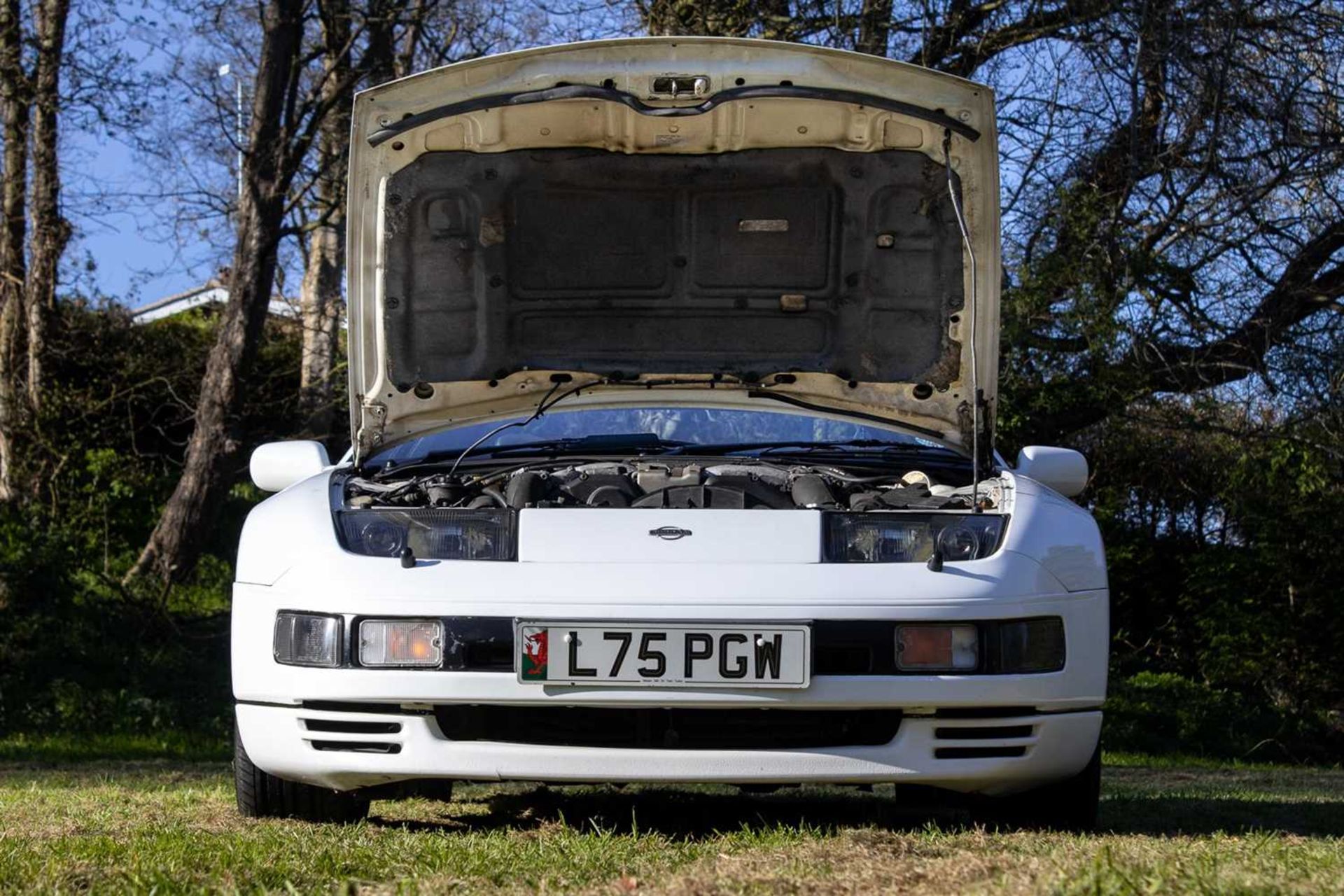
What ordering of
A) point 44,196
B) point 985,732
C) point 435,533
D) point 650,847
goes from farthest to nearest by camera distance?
point 44,196
point 435,533
point 985,732
point 650,847

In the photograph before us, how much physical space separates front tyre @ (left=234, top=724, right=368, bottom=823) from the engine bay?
753 mm

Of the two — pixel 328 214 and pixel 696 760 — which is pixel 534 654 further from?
pixel 328 214

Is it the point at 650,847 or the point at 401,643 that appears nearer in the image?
the point at 650,847

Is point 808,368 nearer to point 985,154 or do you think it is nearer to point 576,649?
point 985,154

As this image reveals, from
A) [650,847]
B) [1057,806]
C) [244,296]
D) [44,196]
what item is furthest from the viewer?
[44,196]

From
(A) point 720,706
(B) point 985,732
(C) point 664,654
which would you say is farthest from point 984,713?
(C) point 664,654

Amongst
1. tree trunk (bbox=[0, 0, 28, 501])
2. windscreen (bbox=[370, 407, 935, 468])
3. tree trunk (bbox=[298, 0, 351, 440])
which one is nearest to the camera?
windscreen (bbox=[370, 407, 935, 468])

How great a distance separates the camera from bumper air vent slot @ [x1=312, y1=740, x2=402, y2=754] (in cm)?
363

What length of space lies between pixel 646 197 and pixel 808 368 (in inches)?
31.1

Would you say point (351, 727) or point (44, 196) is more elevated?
point (44, 196)

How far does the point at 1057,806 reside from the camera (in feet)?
13.1

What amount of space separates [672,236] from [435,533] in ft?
5.81

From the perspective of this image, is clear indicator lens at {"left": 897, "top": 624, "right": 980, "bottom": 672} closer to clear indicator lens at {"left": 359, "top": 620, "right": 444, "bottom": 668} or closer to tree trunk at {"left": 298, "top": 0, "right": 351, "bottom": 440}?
clear indicator lens at {"left": 359, "top": 620, "right": 444, "bottom": 668}

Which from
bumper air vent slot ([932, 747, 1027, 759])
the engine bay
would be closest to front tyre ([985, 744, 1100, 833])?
bumper air vent slot ([932, 747, 1027, 759])
